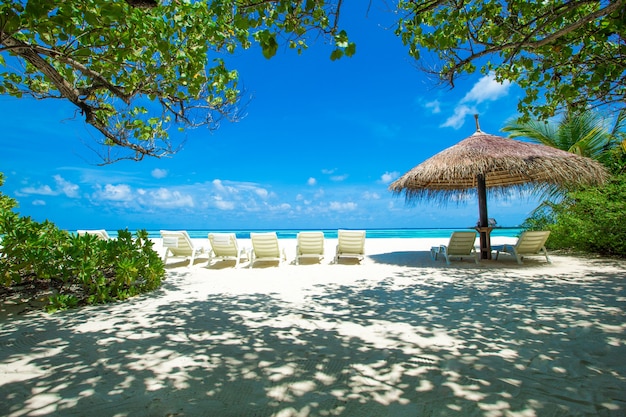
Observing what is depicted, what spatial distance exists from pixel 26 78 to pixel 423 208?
35.3 feet

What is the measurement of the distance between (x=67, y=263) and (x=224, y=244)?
3890 mm

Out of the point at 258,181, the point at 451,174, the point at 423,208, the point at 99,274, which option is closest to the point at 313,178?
the point at 258,181

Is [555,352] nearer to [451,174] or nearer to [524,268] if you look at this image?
[524,268]

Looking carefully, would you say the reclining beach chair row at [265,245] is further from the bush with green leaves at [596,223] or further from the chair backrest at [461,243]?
the bush with green leaves at [596,223]

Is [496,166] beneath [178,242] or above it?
above

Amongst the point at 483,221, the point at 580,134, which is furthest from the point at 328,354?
the point at 580,134

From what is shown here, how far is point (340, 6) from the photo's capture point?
301cm

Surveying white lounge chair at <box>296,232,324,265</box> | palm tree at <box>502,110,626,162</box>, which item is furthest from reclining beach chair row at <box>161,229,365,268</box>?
palm tree at <box>502,110,626,162</box>

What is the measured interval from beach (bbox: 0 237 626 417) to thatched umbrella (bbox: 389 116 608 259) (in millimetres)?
3414

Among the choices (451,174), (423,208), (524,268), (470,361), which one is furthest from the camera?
(423,208)

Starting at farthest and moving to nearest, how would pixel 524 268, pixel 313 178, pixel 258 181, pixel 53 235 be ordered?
pixel 313 178 < pixel 258 181 < pixel 524 268 < pixel 53 235

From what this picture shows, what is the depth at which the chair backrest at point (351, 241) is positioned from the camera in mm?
8242

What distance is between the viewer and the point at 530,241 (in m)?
7.50

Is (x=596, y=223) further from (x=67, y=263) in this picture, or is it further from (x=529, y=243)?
(x=67, y=263)
